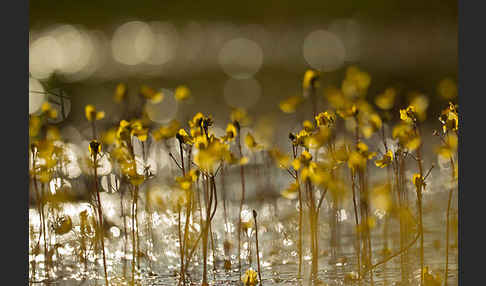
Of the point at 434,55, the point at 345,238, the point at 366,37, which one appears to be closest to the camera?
the point at 345,238

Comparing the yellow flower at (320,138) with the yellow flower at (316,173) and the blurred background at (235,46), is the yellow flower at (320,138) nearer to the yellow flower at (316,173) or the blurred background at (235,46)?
the yellow flower at (316,173)

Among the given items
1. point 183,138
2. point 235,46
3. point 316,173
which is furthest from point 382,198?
point 235,46

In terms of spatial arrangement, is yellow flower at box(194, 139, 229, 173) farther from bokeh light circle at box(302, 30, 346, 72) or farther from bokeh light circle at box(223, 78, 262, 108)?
bokeh light circle at box(302, 30, 346, 72)

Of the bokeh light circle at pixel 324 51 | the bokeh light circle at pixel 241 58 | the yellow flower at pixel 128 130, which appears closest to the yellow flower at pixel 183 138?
the yellow flower at pixel 128 130

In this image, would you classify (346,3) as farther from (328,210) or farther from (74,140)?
(328,210)

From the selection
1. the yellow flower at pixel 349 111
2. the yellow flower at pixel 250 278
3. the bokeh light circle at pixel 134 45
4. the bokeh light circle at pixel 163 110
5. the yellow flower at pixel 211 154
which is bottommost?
the yellow flower at pixel 250 278

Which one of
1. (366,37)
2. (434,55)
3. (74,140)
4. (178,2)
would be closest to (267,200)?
(74,140)

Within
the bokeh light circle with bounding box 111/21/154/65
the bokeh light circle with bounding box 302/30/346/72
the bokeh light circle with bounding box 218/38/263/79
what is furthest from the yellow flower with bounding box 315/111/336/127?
the bokeh light circle with bounding box 111/21/154/65
